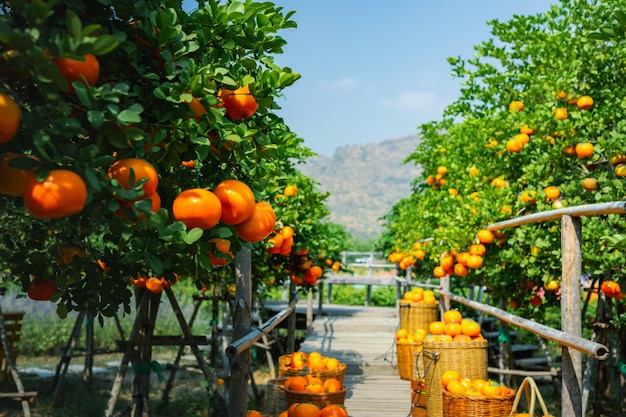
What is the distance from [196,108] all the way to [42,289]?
2.50 feet

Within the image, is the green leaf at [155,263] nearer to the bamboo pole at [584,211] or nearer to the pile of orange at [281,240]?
the bamboo pole at [584,211]

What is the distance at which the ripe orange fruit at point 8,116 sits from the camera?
3.60 feet

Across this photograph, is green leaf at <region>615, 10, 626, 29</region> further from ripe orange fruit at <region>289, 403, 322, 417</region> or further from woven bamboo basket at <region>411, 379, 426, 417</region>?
woven bamboo basket at <region>411, 379, 426, 417</region>

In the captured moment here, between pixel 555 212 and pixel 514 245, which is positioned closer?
pixel 555 212

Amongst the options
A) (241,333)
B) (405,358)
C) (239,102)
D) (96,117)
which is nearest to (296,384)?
(241,333)

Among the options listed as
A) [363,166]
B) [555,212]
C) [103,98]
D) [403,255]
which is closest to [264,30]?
[103,98]

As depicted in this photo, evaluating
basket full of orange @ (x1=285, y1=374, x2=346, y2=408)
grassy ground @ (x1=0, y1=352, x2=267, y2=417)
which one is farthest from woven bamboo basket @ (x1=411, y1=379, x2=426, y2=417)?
grassy ground @ (x1=0, y1=352, x2=267, y2=417)

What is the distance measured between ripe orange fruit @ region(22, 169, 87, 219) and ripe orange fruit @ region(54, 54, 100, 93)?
183 mm

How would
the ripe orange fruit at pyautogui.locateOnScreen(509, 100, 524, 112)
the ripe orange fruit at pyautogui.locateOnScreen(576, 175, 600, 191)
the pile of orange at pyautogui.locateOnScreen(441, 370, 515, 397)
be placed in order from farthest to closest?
the ripe orange fruit at pyautogui.locateOnScreen(509, 100, 524, 112), the ripe orange fruit at pyautogui.locateOnScreen(576, 175, 600, 191), the pile of orange at pyautogui.locateOnScreen(441, 370, 515, 397)

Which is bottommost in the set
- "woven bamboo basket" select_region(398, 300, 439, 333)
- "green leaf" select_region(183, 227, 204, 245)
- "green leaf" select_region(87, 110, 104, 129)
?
"woven bamboo basket" select_region(398, 300, 439, 333)

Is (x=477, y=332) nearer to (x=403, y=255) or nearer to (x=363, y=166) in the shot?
(x=403, y=255)

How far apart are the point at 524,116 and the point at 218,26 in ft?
13.5

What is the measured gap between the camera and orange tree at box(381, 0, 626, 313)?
4.57m

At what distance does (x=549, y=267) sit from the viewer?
15.7ft
